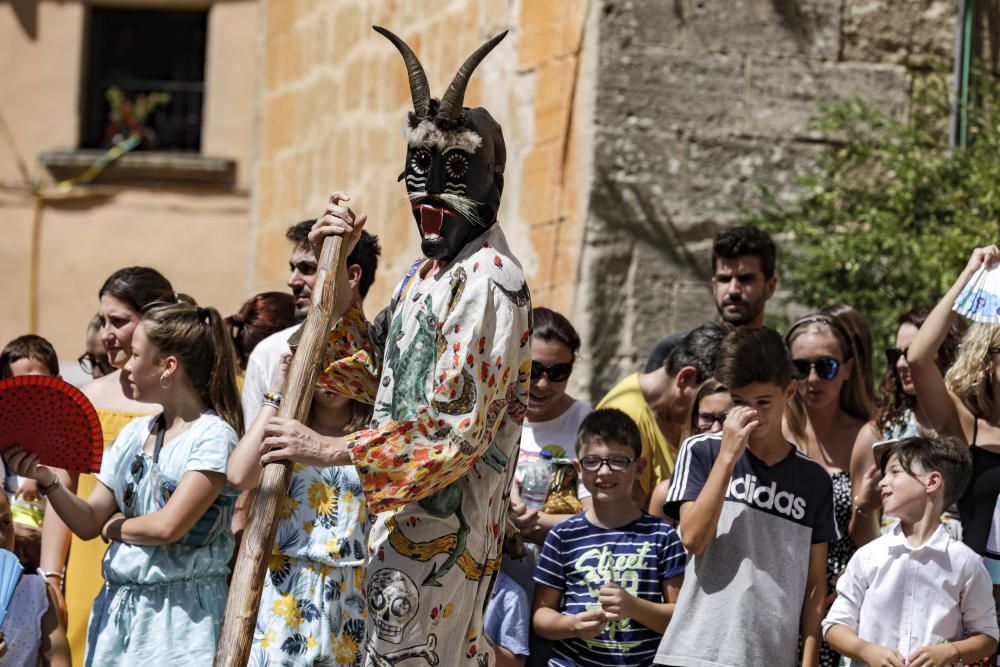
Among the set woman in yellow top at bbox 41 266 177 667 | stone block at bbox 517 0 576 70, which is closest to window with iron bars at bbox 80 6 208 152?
stone block at bbox 517 0 576 70

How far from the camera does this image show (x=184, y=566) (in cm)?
512

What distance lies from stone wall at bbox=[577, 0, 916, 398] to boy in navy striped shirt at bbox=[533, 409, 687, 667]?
235 cm

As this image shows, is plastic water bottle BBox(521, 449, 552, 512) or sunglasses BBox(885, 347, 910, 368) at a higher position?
sunglasses BBox(885, 347, 910, 368)

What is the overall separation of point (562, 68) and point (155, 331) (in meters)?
3.31

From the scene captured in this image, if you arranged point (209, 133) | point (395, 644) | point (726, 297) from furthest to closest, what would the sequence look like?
point (209, 133) → point (726, 297) → point (395, 644)

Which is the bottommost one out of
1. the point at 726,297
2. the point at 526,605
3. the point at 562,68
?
the point at 526,605

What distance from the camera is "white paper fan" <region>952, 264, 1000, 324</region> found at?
5199 millimetres

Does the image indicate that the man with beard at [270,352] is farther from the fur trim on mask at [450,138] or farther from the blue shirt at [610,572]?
the fur trim on mask at [450,138]

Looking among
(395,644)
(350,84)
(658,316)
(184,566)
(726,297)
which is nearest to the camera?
(395,644)

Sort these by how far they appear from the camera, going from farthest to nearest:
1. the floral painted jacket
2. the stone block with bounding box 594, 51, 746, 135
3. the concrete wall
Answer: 1. the concrete wall
2. the stone block with bounding box 594, 51, 746, 135
3. the floral painted jacket

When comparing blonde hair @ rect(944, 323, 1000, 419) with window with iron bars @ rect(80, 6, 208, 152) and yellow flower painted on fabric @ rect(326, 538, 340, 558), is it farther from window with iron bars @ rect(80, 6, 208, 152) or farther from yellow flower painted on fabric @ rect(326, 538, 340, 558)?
window with iron bars @ rect(80, 6, 208, 152)

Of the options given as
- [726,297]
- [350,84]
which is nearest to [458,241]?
[726,297]

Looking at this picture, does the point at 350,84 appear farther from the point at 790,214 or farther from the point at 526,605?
the point at 526,605

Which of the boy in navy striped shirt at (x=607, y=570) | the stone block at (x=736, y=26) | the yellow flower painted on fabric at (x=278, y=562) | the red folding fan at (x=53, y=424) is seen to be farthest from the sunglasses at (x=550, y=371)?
the stone block at (x=736, y=26)
